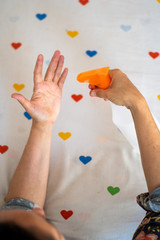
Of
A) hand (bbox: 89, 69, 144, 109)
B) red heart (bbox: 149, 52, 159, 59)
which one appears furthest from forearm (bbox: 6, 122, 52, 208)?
red heart (bbox: 149, 52, 159, 59)

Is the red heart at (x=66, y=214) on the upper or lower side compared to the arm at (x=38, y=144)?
lower

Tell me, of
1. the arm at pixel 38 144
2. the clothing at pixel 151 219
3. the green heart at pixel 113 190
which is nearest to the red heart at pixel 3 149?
the arm at pixel 38 144

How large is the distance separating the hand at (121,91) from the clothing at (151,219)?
0.23 m

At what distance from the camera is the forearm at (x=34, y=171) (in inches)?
26.9

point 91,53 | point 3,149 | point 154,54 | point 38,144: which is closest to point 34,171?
point 38,144

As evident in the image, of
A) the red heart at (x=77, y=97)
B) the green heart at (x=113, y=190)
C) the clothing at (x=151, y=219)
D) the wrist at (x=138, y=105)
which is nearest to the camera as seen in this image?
the clothing at (x=151, y=219)

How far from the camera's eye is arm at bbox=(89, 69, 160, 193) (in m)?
Answer: 0.61

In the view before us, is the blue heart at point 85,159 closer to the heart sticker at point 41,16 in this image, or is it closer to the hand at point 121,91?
the hand at point 121,91

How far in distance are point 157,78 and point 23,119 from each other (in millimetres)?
494

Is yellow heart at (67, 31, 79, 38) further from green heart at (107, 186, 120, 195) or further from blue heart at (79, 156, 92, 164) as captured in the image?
green heart at (107, 186, 120, 195)

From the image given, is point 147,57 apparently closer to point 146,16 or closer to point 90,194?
point 146,16

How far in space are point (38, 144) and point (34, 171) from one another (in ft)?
0.25

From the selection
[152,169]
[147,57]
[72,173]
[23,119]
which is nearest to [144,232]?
[152,169]

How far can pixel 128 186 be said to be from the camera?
781 millimetres
